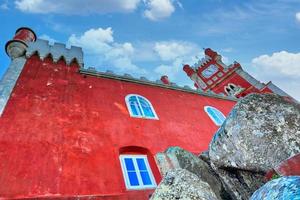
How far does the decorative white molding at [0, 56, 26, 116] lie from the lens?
7.29m

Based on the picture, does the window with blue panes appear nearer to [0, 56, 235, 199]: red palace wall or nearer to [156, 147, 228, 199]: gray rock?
[0, 56, 235, 199]: red palace wall

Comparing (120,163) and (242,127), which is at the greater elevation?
(120,163)

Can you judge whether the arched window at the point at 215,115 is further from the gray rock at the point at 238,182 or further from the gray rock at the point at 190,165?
the gray rock at the point at 238,182

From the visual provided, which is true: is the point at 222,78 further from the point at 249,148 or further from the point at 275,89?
the point at 249,148

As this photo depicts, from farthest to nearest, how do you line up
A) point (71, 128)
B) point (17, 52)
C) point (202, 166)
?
1. point (17, 52)
2. point (71, 128)
3. point (202, 166)

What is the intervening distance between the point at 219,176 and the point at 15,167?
5.22 meters

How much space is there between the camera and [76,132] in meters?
7.34

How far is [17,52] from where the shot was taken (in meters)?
9.47

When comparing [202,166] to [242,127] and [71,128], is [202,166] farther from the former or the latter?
[71,128]

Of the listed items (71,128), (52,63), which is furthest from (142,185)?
(52,63)

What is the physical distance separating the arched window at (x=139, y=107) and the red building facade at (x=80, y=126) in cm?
5

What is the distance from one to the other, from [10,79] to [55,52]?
291 centimetres

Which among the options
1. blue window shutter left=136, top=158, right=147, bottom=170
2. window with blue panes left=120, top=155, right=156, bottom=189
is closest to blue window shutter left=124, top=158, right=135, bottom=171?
window with blue panes left=120, top=155, right=156, bottom=189

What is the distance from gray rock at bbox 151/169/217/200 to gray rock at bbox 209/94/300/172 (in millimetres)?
609
